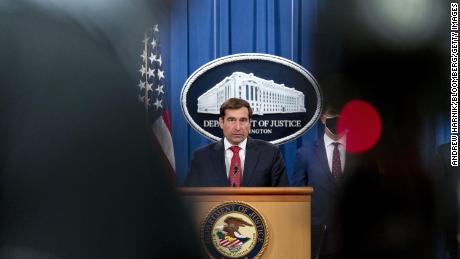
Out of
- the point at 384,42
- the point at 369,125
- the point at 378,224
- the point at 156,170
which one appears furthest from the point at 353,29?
the point at 156,170

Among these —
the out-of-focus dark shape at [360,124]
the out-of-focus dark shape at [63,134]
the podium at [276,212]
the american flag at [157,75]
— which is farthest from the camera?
the podium at [276,212]

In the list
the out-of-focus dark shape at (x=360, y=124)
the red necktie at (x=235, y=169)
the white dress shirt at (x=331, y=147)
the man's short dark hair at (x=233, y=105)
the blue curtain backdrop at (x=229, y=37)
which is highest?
the blue curtain backdrop at (x=229, y=37)

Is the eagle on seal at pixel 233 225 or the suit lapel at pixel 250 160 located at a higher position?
the suit lapel at pixel 250 160

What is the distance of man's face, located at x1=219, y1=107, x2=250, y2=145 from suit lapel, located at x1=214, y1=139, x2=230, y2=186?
0.04m

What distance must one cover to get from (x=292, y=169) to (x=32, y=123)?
136 cm

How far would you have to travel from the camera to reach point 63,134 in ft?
1.66

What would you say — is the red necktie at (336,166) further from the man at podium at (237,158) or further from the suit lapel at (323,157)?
the man at podium at (237,158)

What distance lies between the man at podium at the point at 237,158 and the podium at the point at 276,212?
0.04 m

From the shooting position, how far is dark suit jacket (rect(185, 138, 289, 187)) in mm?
1758

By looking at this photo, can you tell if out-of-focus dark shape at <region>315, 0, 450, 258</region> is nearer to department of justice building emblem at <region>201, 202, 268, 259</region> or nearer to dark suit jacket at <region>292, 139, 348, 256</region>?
dark suit jacket at <region>292, 139, 348, 256</region>

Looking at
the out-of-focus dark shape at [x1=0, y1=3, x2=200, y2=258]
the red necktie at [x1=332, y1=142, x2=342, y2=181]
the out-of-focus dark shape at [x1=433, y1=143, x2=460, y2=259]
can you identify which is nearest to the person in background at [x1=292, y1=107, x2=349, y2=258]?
the red necktie at [x1=332, y1=142, x2=342, y2=181]

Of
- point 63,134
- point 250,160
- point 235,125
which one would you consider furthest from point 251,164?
point 63,134

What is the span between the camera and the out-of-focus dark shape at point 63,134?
500 mm

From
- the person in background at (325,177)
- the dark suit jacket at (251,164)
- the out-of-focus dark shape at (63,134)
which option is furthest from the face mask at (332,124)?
the out-of-focus dark shape at (63,134)
